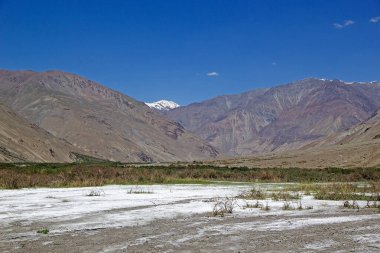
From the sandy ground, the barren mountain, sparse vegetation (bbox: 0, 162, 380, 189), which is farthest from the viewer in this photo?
the barren mountain

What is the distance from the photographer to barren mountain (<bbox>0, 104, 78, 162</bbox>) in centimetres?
13225

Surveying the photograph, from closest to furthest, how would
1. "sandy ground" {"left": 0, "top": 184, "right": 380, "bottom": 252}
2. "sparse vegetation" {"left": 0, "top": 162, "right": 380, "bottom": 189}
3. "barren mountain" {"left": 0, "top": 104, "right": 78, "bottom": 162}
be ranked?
"sandy ground" {"left": 0, "top": 184, "right": 380, "bottom": 252} < "sparse vegetation" {"left": 0, "top": 162, "right": 380, "bottom": 189} < "barren mountain" {"left": 0, "top": 104, "right": 78, "bottom": 162}

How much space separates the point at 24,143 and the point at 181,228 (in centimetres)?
13654

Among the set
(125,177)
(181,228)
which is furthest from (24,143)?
(181,228)

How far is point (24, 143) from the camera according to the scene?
5635 inches

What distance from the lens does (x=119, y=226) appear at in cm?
1434

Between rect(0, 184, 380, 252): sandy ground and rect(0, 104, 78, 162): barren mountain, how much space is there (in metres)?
104

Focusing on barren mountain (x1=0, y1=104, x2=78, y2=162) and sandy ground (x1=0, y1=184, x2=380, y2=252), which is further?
barren mountain (x1=0, y1=104, x2=78, y2=162)

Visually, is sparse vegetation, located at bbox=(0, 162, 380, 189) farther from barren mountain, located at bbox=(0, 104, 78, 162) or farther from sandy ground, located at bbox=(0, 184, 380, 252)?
barren mountain, located at bbox=(0, 104, 78, 162)

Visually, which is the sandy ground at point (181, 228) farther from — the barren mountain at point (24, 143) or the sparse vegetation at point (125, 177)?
the barren mountain at point (24, 143)

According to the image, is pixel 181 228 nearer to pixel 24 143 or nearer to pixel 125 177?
pixel 125 177

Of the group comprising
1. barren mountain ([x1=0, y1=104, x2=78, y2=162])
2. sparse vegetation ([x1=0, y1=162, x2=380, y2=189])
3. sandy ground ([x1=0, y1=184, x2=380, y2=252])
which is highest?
barren mountain ([x1=0, y1=104, x2=78, y2=162])

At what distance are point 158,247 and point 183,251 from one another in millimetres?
695

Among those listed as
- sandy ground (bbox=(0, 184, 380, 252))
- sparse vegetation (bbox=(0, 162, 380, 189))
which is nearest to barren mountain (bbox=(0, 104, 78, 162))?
sparse vegetation (bbox=(0, 162, 380, 189))
